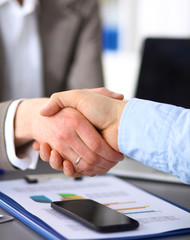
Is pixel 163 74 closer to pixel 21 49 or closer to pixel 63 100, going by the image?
pixel 63 100

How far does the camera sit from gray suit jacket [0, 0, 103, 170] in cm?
166

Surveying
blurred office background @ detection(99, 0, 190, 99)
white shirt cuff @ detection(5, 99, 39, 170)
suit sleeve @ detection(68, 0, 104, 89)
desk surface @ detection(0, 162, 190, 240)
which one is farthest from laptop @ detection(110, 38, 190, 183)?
blurred office background @ detection(99, 0, 190, 99)

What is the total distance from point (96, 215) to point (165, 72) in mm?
565

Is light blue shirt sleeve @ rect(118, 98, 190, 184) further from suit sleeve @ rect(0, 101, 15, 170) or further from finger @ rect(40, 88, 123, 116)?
suit sleeve @ rect(0, 101, 15, 170)

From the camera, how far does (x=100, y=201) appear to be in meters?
0.75

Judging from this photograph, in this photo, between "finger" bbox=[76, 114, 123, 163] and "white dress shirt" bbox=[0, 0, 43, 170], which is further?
"white dress shirt" bbox=[0, 0, 43, 170]

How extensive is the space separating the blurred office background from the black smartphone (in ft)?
9.93

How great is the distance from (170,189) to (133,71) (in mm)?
3195

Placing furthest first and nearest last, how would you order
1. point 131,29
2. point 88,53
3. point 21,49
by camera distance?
1. point 131,29
2. point 88,53
3. point 21,49

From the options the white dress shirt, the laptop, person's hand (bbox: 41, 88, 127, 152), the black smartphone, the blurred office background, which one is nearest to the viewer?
the black smartphone

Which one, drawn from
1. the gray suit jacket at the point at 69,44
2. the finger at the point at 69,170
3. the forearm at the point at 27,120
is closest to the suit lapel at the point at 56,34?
the gray suit jacket at the point at 69,44

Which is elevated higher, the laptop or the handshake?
the laptop

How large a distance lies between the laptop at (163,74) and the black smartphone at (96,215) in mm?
330

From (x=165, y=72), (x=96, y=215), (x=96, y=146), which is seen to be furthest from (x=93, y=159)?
(x=165, y=72)
